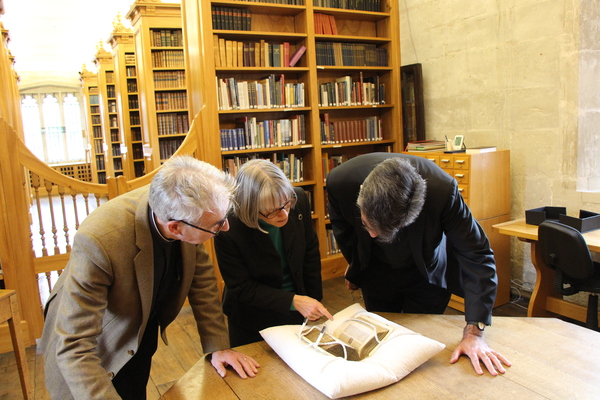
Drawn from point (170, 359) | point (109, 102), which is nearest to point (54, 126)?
point (109, 102)

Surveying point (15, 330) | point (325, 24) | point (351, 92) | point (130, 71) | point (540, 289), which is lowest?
point (540, 289)

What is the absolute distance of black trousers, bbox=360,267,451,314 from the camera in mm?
2055

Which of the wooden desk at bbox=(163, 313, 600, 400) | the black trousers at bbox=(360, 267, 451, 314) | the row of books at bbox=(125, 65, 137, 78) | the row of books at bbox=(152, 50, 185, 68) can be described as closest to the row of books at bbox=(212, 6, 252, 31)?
the row of books at bbox=(152, 50, 185, 68)

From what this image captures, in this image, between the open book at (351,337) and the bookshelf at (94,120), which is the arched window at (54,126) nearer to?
the bookshelf at (94,120)

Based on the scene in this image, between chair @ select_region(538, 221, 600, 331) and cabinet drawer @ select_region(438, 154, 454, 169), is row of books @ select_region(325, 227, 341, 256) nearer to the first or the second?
cabinet drawer @ select_region(438, 154, 454, 169)

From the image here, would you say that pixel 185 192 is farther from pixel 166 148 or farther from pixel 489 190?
pixel 166 148

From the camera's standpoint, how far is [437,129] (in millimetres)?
4727

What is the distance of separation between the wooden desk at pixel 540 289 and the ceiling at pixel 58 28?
5.88 metres

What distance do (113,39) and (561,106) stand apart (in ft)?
23.5

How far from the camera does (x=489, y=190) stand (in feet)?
12.4

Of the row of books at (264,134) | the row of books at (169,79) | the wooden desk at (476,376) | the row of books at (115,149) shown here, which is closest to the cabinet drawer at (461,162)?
the row of books at (264,134)

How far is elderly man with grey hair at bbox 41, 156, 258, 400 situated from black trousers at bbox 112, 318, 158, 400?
195mm

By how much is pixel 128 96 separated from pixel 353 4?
16.4 ft

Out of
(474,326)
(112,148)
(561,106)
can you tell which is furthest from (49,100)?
(474,326)
